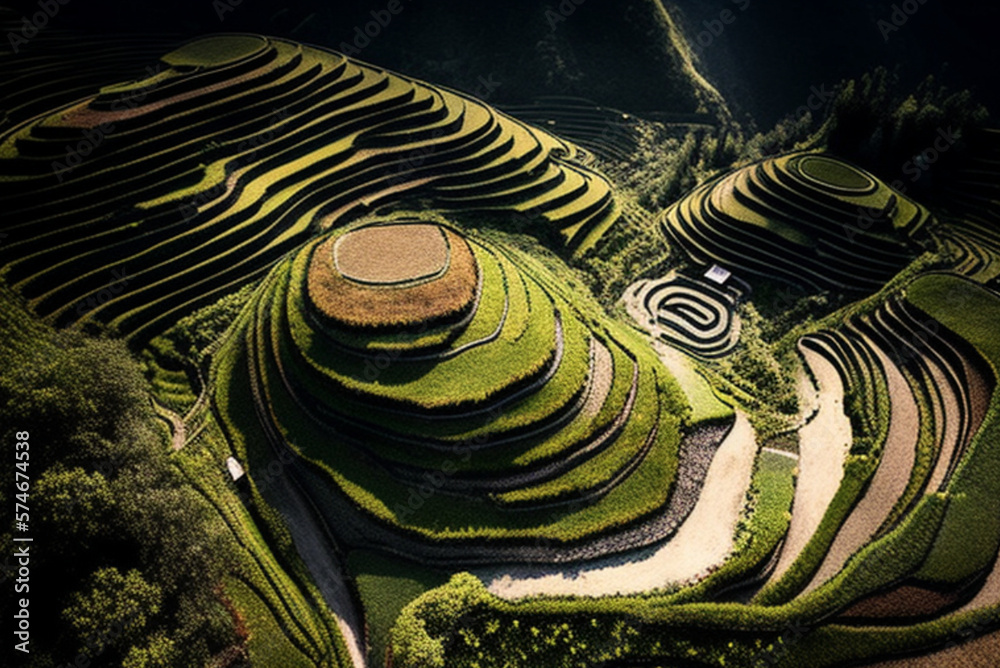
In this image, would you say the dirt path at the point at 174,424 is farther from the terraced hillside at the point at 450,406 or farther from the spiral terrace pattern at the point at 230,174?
the spiral terrace pattern at the point at 230,174

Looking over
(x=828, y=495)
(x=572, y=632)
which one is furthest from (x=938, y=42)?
(x=572, y=632)

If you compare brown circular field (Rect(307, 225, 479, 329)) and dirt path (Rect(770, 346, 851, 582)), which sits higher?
brown circular field (Rect(307, 225, 479, 329))

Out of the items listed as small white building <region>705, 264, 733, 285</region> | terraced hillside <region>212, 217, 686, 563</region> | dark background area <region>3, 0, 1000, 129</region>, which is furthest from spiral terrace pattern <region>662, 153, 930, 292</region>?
dark background area <region>3, 0, 1000, 129</region>

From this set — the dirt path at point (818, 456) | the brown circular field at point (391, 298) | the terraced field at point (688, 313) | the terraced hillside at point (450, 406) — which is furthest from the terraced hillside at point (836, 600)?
the brown circular field at point (391, 298)

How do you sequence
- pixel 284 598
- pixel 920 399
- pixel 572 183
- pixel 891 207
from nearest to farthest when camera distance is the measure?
pixel 284 598 < pixel 920 399 < pixel 891 207 < pixel 572 183

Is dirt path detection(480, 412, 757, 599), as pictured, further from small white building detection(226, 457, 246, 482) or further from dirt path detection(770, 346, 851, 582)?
small white building detection(226, 457, 246, 482)

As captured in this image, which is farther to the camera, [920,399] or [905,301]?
[905,301]

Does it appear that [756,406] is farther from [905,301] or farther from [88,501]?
[88,501]
